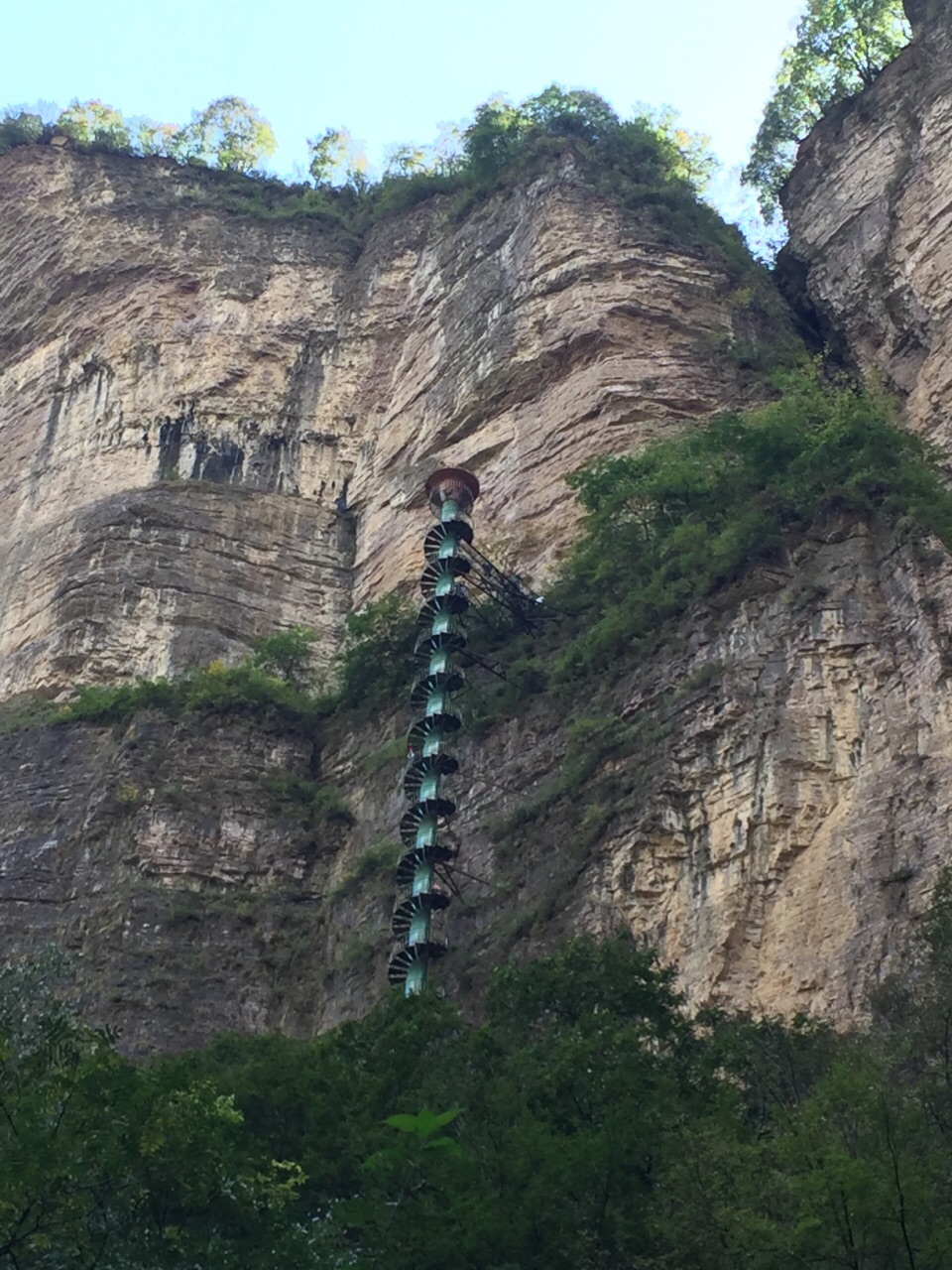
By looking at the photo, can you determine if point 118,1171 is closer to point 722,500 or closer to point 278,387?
point 722,500

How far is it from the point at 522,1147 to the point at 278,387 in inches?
986

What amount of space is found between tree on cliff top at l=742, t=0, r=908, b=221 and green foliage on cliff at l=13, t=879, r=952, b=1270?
80.8 feet

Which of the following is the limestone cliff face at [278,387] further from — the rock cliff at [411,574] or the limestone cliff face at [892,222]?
the limestone cliff face at [892,222]

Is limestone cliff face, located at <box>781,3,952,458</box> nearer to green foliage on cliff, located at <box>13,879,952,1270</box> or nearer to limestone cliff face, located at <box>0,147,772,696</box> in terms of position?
limestone cliff face, located at <box>0,147,772,696</box>

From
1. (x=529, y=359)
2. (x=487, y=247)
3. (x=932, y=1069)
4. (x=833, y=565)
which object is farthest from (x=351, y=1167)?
(x=487, y=247)

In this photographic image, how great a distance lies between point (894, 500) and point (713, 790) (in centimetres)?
430

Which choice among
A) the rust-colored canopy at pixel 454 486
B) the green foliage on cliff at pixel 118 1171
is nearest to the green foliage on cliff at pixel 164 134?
the rust-colored canopy at pixel 454 486

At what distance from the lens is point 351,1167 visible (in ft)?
53.9

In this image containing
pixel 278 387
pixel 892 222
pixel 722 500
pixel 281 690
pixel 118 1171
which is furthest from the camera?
pixel 278 387

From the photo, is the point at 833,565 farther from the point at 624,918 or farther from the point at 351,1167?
the point at 351,1167

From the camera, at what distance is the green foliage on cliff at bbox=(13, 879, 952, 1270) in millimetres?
13086

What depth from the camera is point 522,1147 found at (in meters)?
15.1

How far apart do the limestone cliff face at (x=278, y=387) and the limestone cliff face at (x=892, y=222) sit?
5.85 ft

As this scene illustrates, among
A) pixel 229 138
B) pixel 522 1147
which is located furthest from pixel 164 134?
pixel 522 1147
